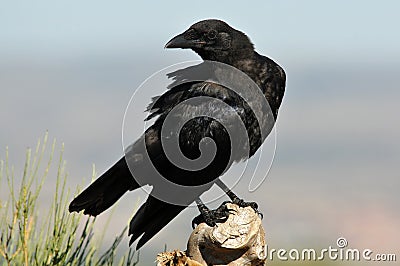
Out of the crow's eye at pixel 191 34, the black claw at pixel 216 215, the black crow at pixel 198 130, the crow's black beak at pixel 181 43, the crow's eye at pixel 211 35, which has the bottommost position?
the black claw at pixel 216 215

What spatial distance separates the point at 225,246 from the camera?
3342mm

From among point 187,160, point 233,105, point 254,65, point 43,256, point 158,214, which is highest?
point 254,65

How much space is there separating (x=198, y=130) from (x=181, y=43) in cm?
57

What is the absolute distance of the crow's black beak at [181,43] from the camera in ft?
14.8

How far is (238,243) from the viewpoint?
335cm

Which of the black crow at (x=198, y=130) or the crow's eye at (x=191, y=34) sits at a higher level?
the crow's eye at (x=191, y=34)

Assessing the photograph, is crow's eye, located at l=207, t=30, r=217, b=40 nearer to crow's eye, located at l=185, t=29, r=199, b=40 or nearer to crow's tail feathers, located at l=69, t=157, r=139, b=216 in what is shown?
crow's eye, located at l=185, t=29, r=199, b=40

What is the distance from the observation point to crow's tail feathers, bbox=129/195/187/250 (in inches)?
162

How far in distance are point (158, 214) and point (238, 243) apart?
95cm

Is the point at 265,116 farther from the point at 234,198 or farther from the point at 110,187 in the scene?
the point at 110,187

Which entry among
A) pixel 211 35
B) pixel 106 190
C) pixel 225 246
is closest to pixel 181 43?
A: pixel 211 35

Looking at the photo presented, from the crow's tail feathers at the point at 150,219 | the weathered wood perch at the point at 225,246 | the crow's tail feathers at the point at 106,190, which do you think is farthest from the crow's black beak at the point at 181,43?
the weathered wood perch at the point at 225,246

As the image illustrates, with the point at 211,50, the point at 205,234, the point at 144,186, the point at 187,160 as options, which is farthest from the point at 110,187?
the point at 211,50

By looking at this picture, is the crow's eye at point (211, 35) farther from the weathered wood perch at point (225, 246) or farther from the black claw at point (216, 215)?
the weathered wood perch at point (225, 246)
